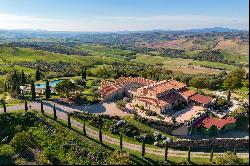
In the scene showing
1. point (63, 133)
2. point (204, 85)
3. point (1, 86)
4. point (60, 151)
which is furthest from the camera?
point (204, 85)

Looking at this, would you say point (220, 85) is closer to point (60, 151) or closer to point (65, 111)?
point (65, 111)

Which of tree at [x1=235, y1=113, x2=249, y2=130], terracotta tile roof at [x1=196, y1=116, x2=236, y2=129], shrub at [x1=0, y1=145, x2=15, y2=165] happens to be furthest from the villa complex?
shrub at [x1=0, y1=145, x2=15, y2=165]

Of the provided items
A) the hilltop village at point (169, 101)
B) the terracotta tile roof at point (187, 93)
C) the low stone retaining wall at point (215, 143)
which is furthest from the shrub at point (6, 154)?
the terracotta tile roof at point (187, 93)

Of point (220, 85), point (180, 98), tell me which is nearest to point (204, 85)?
point (220, 85)

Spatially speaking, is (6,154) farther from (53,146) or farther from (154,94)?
(154,94)

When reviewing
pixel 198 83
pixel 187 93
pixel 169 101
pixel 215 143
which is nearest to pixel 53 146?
pixel 169 101

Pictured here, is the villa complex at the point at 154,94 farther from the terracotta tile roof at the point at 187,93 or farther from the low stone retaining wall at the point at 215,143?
the low stone retaining wall at the point at 215,143

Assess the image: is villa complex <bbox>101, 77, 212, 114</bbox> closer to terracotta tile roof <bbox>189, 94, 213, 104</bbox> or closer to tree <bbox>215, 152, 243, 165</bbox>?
terracotta tile roof <bbox>189, 94, 213, 104</bbox>
